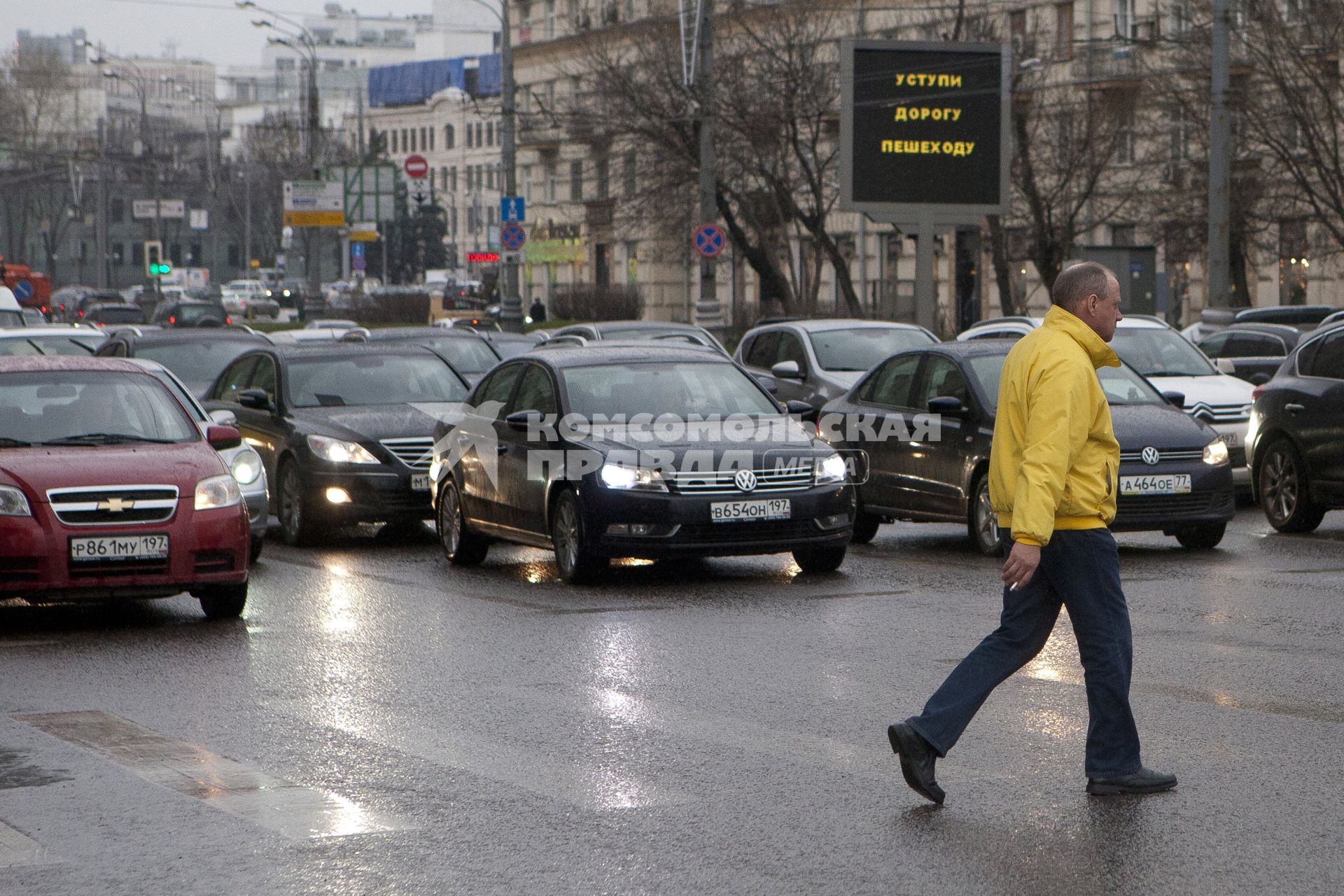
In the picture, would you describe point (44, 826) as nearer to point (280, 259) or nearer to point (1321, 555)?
point (1321, 555)

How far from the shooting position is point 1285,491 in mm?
15656

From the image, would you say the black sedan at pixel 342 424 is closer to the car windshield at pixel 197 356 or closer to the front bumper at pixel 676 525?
the car windshield at pixel 197 356

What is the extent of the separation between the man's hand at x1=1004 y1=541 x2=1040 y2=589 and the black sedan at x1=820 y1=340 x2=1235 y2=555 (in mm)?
7024

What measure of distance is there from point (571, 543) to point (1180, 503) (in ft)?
13.9

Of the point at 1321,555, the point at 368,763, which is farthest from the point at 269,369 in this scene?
the point at 368,763

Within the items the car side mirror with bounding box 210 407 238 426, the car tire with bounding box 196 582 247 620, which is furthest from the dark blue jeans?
the car side mirror with bounding box 210 407 238 426

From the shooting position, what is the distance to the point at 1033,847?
19.7ft

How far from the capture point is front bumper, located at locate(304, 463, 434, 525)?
15.9m

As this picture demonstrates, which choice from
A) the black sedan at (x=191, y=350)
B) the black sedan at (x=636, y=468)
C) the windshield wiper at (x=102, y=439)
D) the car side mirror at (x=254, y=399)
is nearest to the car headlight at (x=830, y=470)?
the black sedan at (x=636, y=468)

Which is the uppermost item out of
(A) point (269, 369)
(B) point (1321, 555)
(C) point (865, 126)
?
(C) point (865, 126)

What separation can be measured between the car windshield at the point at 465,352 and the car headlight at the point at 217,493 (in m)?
10.9

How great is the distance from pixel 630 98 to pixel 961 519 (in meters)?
32.6

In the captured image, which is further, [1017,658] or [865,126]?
[865,126]

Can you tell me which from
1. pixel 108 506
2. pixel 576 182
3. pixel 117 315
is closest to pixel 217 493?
pixel 108 506
